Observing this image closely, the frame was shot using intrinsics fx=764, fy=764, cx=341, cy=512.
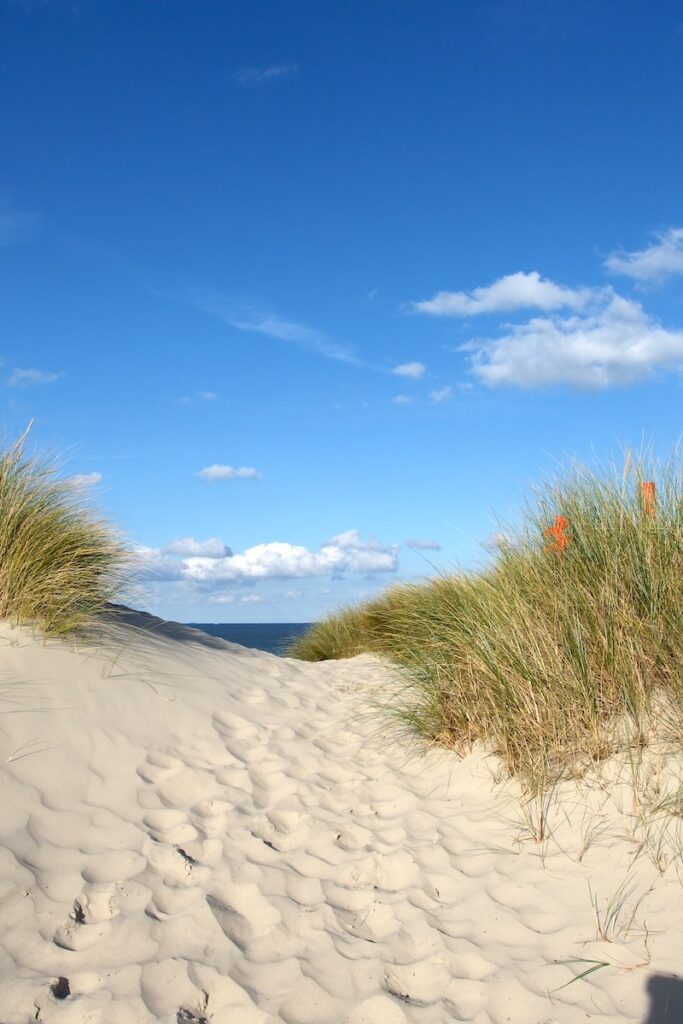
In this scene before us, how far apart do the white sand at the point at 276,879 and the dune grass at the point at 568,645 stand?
27 cm

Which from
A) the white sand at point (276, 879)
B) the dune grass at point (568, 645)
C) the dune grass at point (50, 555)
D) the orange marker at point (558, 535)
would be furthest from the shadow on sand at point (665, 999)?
the dune grass at point (50, 555)

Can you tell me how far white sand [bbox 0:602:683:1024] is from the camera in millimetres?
2734

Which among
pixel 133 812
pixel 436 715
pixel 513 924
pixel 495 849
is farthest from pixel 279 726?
pixel 513 924

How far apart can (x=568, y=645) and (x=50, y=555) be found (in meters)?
3.79

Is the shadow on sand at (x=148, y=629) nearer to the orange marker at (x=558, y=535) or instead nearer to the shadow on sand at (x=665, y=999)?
the orange marker at (x=558, y=535)

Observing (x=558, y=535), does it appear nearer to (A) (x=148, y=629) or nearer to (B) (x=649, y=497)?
(B) (x=649, y=497)

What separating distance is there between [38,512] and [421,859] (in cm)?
389

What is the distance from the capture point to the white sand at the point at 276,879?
2.73 meters

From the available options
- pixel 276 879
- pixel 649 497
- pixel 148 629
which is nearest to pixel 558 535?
pixel 649 497

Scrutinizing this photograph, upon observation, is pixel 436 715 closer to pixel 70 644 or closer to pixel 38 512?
pixel 70 644

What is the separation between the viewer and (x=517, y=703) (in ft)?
14.2

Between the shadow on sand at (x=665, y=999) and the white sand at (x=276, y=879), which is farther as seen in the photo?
the white sand at (x=276, y=879)

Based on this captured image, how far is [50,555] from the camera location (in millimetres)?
5777

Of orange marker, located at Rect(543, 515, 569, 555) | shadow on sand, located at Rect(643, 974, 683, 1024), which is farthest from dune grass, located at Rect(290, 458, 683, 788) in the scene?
shadow on sand, located at Rect(643, 974, 683, 1024)
